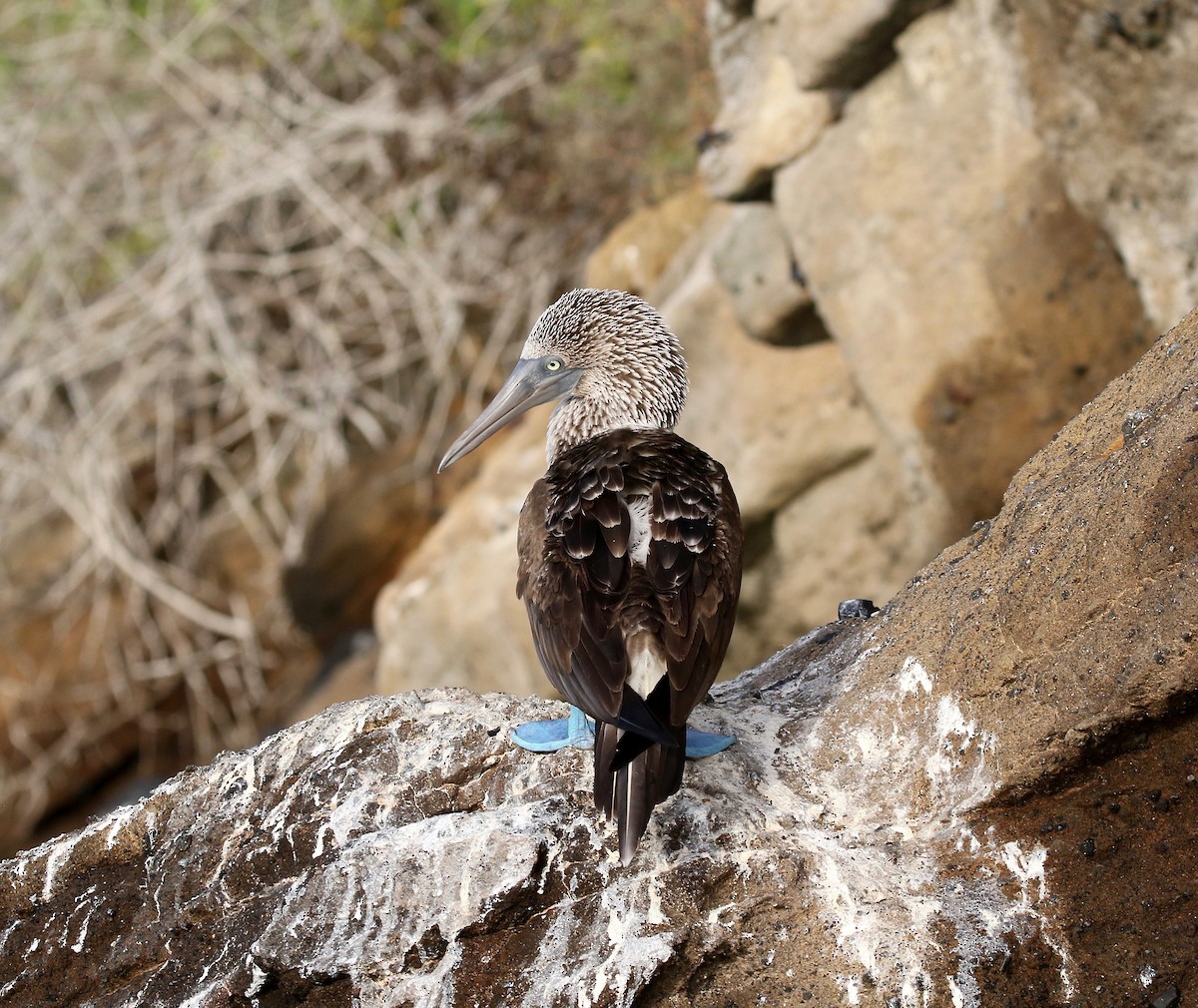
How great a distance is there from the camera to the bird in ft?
8.92

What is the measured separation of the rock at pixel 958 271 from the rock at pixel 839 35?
9 centimetres

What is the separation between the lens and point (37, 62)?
10.0 metres

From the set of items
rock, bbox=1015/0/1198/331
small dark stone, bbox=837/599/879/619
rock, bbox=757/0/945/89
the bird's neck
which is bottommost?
rock, bbox=1015/0/1198/331

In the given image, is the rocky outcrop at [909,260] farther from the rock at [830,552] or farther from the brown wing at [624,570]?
the brown wing at [624,570]

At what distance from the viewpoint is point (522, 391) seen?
4.43 metres

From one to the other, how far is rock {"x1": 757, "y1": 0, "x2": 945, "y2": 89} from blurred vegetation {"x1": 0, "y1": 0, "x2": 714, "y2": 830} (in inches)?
88.6

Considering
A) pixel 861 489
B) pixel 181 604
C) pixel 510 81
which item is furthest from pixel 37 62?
pixel 861 489

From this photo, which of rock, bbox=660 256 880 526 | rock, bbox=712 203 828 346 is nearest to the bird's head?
rock, bbox=712 203 828 346

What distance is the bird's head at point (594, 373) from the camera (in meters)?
4.30

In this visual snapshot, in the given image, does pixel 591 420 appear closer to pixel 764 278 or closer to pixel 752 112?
pixel 764 278

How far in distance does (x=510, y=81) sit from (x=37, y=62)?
12.0ft

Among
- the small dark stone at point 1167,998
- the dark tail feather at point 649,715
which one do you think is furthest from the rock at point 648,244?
the small dark stone at point 1167,998

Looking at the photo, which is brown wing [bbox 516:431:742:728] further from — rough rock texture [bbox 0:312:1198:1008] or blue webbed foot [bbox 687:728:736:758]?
rough rock texture [bbox 0:312:1198:1008]

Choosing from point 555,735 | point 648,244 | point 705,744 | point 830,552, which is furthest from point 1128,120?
point 555,735
